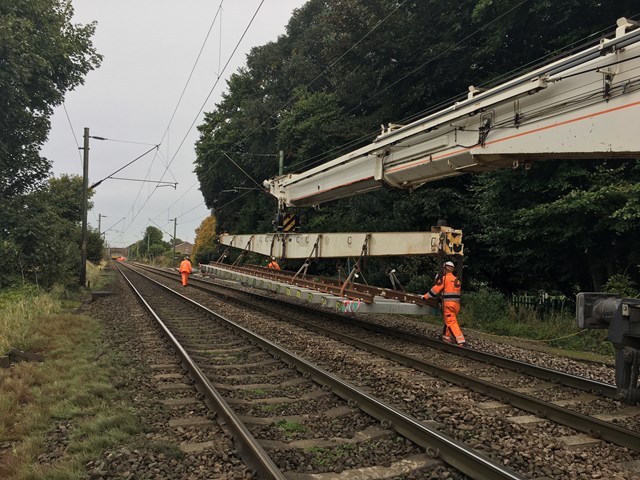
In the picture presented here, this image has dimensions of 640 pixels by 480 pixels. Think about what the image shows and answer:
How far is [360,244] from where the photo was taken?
1064 centimetres

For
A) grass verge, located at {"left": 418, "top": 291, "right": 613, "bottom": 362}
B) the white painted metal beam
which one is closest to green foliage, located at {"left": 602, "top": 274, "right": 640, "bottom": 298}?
grass verge, located at {"left": 418, "top": 291, "right": 613, "bottom": 362}

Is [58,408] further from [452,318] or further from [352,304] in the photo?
[452,318]

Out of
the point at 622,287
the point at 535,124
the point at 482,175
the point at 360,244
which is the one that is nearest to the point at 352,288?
the point at 360,244

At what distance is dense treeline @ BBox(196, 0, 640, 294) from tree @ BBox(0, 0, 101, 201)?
11.4 metres

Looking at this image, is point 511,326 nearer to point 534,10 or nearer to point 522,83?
point 522,83

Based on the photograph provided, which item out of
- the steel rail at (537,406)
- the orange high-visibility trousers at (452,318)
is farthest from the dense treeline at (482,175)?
the steel rail at (537,406)

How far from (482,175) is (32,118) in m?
17.8

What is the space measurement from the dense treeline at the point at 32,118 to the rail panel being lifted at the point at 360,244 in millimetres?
9482

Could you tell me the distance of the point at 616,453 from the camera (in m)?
4.26

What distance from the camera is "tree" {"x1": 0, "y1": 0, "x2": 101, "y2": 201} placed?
641 inches

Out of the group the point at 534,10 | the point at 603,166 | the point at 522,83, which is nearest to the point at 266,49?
the point at 534,10

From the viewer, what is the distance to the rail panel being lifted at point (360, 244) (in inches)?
360

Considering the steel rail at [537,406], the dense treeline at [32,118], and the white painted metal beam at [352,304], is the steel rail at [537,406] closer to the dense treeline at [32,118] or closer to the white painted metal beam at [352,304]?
the white painted metal beam at [352,304]

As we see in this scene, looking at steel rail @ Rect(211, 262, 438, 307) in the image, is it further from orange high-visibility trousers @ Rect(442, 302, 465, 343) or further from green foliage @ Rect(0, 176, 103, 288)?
green foliage @ Rect(0, 176, 103, 288)
